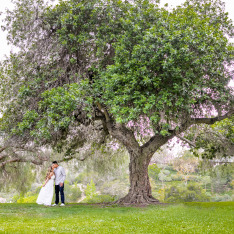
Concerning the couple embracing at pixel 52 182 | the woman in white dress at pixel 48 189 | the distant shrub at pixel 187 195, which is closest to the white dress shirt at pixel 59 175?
the couple embracing at pixel 52 182

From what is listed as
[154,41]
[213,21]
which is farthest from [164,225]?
[213,21]

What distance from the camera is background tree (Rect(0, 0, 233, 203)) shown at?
417 inches

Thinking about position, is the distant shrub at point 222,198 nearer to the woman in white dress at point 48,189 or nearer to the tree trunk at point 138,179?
the tree trunk at point 138,179

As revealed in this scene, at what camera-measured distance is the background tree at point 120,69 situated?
34.8 ft

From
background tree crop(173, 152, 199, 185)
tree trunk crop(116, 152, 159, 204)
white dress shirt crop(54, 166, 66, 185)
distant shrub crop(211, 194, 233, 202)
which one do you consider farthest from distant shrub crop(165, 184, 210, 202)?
white dress shirt crop(54, 166, 66, 185)

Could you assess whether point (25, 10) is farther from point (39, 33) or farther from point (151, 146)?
point (151, 146)

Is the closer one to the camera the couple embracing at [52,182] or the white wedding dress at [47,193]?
the couple embracing at [52,182]

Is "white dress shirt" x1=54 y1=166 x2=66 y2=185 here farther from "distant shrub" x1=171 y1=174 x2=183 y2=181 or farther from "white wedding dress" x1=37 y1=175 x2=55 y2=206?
"distant shrub" x1=171 y1=174 x2=183 y2=181

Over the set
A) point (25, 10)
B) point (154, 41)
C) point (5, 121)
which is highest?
point (25, 10)

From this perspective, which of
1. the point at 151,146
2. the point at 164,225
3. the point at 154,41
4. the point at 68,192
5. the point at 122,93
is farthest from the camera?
the point at 68,192

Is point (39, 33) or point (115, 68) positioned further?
point (39, 33)

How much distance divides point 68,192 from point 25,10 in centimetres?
2943

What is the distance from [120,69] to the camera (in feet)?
36.8

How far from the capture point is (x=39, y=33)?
1290cm
